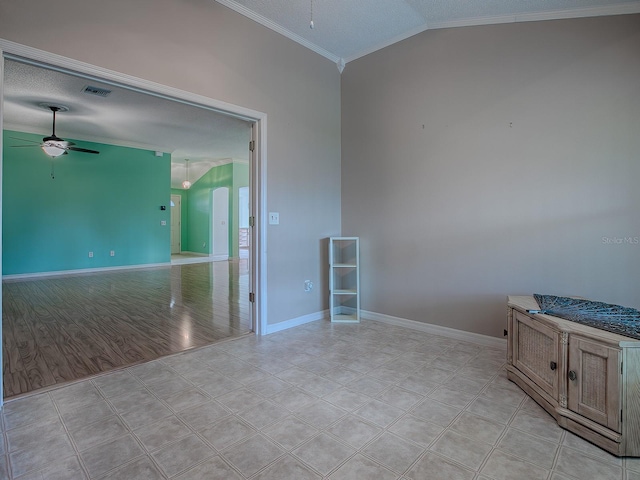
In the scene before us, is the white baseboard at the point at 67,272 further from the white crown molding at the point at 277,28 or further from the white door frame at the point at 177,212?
the white crown molding at the point at 277,28

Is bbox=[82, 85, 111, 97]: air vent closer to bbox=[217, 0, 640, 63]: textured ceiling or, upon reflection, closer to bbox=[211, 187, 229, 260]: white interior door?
bbox=[217, 0, 640, 63]: textured ceiling

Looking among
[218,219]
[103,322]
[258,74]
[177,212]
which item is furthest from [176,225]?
[258,74]

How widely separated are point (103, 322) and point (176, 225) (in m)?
8.68

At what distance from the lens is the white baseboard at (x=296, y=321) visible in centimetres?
332

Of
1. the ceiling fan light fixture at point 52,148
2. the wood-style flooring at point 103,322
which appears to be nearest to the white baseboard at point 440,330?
the wood-style flooring at point 103,322

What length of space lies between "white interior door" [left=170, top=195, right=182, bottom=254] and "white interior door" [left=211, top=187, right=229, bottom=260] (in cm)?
204

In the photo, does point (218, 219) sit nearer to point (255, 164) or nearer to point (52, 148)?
point (52, 148)

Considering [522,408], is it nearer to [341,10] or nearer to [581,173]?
[581,173]

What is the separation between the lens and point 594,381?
1600mm

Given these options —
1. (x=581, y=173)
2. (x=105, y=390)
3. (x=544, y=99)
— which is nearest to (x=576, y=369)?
(x=581, y=173)

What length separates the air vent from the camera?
440 centimetres

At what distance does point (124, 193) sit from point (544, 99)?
809cm

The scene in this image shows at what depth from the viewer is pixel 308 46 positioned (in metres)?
3.60

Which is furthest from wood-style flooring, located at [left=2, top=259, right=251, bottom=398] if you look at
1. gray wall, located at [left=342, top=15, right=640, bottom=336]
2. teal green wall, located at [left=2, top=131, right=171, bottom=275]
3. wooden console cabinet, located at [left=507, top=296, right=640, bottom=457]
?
wooden console cabinet, located at [left=507, top=296, right=640, bottom=457]
